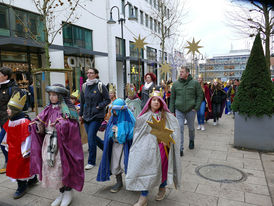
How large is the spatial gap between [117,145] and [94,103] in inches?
55.3

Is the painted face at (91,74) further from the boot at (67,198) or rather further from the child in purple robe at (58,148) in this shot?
the boot at (67,198)

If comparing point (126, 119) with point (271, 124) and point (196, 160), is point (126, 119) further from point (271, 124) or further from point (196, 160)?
point (271, 124)

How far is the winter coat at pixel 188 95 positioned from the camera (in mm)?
5289

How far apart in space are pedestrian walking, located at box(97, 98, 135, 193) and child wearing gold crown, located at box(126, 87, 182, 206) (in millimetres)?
243

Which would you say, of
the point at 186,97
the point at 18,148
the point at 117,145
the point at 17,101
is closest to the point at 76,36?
the point at 186,97

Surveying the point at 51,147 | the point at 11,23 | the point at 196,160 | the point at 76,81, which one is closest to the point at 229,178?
the point at 196,160

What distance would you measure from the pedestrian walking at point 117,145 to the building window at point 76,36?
13.8 meters

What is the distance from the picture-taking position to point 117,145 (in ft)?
11.4

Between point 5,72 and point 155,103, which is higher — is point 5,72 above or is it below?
above

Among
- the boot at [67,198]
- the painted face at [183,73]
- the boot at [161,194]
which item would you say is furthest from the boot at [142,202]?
the painted face at [183,73]

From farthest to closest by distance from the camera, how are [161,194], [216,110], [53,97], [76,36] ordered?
[76,36] < [216,110] < [161,194] < [53,97]

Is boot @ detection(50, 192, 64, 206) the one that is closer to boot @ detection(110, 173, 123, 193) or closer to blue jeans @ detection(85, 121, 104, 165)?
boot @ detection(110, 173, 123, 193)

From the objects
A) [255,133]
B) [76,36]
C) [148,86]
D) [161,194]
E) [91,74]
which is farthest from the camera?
[76,36]

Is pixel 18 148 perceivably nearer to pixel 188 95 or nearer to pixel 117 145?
pixel 117 145
